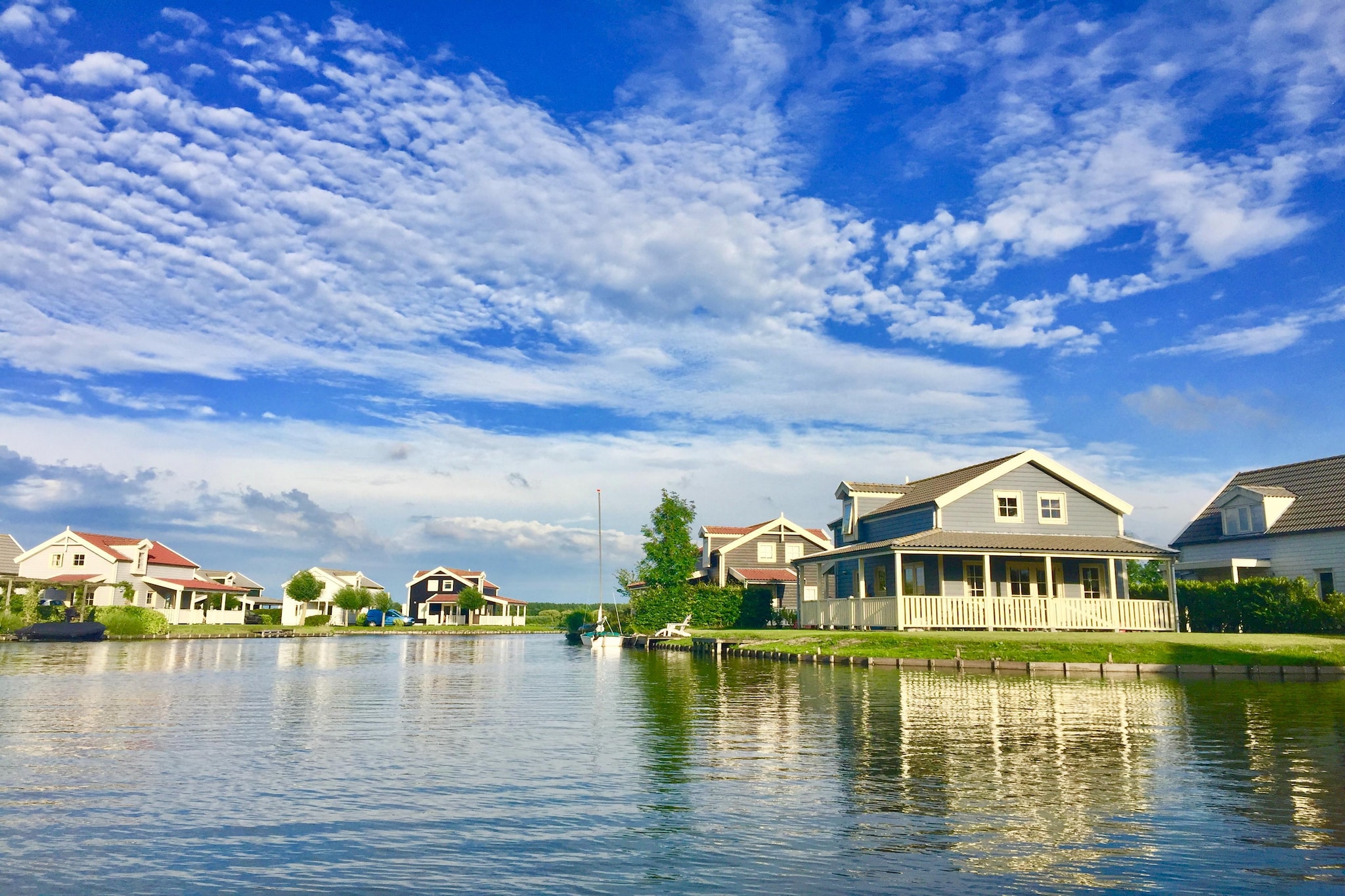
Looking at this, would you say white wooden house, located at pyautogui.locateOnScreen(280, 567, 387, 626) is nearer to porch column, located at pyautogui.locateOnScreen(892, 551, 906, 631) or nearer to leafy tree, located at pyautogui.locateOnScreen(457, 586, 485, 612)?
leafy tree, located at pyautogui.locateOnScreen(457, 586, 485, 612)

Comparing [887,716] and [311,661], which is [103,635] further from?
[887,716]

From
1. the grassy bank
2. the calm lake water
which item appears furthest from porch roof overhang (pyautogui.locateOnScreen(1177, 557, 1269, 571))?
the calm lake water

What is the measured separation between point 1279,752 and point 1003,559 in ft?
89.1

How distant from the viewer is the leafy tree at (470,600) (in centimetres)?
10938

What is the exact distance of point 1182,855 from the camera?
8336mm

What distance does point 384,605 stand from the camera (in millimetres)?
118688

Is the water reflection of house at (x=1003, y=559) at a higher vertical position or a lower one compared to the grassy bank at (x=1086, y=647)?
higher

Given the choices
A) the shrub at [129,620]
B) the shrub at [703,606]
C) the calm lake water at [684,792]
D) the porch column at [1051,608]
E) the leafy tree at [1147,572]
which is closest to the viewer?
the calm lake water at [684,792]

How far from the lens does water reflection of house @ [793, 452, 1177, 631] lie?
121ft

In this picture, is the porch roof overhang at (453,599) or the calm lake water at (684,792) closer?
the calm lake water at (684,792)

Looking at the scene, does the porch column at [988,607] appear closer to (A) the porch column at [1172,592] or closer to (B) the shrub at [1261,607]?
(A) the porch column at [1172,592]

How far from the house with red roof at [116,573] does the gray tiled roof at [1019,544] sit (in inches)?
2337

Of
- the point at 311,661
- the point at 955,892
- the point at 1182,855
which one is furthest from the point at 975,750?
the point at 311,661

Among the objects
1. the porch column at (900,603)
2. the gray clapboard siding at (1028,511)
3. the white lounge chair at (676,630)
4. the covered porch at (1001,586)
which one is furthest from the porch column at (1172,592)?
the white lounge chair at (676,630)
